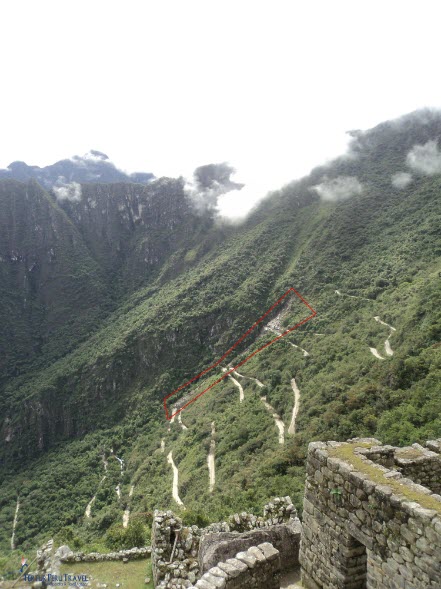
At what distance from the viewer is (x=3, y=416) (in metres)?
107

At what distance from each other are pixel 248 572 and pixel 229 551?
2.51 meters

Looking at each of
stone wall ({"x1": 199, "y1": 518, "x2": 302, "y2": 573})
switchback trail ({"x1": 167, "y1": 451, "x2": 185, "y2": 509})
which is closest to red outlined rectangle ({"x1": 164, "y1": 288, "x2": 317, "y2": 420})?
switchback trail ({"x1": 167, "y1": 451, "x2": 185, "y2": 509})

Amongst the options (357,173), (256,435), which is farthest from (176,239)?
(256,435)

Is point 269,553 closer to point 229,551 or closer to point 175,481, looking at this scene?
point 229,551

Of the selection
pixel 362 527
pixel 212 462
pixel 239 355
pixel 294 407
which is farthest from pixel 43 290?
pixel 362 527

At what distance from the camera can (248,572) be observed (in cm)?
536

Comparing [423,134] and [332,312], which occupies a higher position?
[423,134]

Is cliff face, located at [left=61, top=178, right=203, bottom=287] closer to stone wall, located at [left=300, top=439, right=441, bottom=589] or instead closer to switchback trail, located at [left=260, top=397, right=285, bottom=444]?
switchback trail, located at [left=260, top=397, right=285, bottom=444]

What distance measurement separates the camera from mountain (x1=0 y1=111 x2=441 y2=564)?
98.4 ft

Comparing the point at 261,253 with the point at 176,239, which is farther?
the point at 176,239

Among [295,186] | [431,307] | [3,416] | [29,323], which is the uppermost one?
[295,186]

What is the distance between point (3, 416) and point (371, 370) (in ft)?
366

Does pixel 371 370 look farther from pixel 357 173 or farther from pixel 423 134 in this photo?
pixel 423 134

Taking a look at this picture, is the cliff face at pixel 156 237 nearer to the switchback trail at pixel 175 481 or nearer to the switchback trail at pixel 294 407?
the switchback trail at pixel 175 481
